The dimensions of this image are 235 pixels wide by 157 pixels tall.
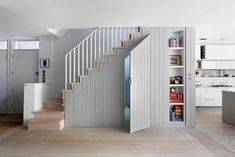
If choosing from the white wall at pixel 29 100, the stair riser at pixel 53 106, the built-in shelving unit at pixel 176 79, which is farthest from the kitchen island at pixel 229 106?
the white wall at pixel 29 100

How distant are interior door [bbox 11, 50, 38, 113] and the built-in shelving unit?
15.4 ft

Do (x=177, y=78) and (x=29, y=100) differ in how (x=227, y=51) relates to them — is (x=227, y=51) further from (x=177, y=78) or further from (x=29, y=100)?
(x=29, y=100)

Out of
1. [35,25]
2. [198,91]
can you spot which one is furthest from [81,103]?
[198,91]

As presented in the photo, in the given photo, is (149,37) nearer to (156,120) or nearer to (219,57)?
(156,120)

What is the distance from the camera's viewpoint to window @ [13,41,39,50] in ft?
25.5

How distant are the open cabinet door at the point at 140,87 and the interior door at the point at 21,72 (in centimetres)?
412

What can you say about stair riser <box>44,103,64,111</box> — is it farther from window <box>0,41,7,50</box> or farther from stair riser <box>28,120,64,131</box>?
window <box>0,41,7,50</box>

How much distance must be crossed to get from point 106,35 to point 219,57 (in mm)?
4705

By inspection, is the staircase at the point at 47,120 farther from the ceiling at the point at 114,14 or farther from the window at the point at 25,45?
the window at the point at 25,45

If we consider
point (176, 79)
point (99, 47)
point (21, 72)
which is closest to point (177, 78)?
point (176, 79)

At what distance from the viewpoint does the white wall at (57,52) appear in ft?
23.6

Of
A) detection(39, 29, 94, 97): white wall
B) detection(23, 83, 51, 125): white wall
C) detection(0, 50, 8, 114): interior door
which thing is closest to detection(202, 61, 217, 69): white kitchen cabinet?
detection(39, 29, 94, 97): white wall

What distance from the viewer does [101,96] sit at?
5.70 meters

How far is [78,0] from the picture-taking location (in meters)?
3.94
